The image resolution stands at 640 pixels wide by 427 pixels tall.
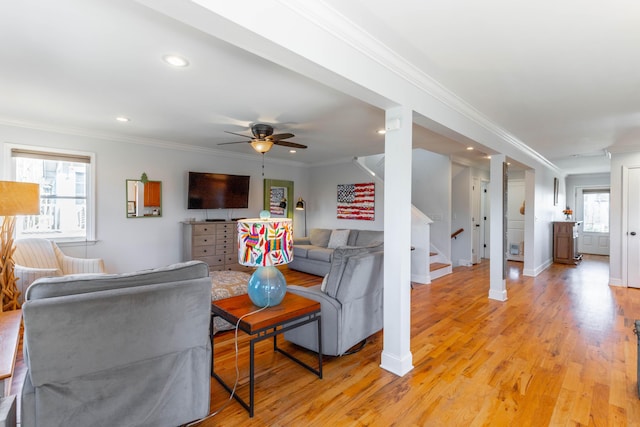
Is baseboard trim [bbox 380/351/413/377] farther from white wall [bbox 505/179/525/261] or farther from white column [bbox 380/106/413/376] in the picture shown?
white wall [bbox 505/179/525/261]

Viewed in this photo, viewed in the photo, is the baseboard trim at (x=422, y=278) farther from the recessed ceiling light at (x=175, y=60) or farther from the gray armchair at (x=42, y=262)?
the gray armchair at (x=42, y=262)

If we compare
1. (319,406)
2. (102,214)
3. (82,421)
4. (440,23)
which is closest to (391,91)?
(440,23)

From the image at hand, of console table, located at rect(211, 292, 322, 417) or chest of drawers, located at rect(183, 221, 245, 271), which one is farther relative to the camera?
chest of drawers, located at rect(183, 221, 245, 271)

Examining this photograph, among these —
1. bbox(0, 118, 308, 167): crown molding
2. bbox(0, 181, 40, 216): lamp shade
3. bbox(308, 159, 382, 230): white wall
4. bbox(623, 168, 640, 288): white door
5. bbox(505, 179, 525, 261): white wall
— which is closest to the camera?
bbox(0, 181, 40, 216): lamp shade

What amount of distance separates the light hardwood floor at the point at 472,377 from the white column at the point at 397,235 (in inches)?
7.9

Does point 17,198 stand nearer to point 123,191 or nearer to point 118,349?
point 118,349

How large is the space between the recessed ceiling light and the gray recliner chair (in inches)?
73.9

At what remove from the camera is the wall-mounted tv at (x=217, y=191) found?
5449 millimetres

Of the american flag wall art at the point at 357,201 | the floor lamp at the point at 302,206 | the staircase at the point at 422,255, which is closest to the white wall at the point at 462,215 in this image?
the staircase at the point at 422,255

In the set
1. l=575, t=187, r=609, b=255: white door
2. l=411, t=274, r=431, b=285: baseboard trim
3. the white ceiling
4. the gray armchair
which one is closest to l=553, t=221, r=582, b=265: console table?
l=575, t=187, r=609, b=255: white door

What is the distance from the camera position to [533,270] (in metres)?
6.06

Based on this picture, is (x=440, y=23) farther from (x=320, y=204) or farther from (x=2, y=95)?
(x=320, y=204)

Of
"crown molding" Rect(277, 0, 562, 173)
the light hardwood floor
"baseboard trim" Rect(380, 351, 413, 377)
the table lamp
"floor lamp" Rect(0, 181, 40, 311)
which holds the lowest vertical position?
the light hardwood floor

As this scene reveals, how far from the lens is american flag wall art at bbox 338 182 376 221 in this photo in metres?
6.40
